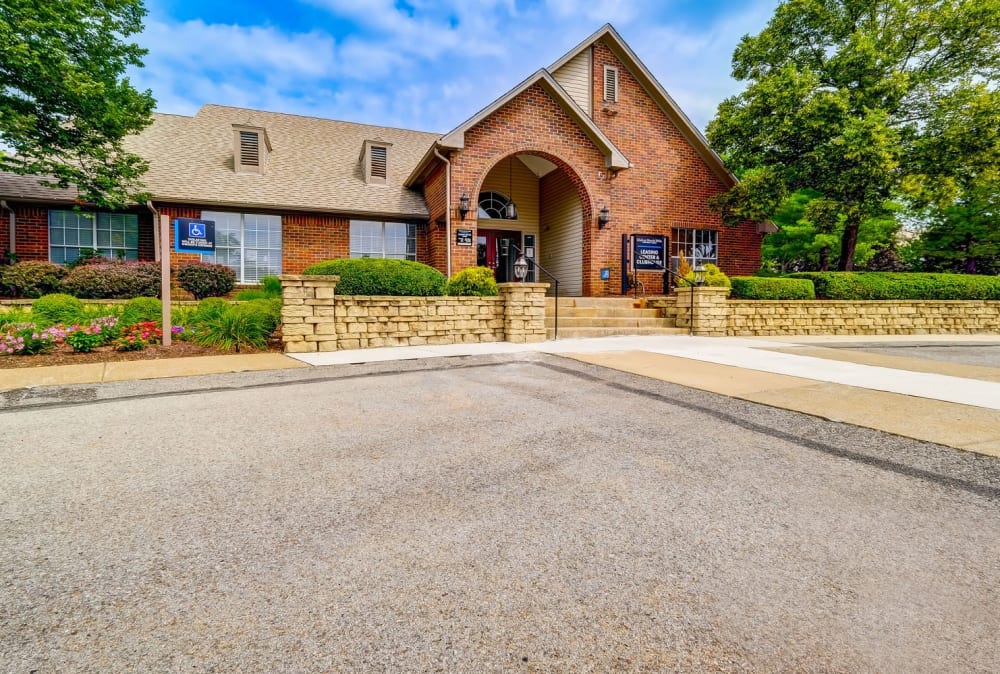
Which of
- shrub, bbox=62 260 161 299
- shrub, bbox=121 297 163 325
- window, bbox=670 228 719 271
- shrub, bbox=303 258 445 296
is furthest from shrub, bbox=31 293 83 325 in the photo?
window, bbox=670 228 719 271

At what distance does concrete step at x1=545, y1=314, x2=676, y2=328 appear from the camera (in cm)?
1170

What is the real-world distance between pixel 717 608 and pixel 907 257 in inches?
1137

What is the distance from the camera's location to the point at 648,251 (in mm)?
15562

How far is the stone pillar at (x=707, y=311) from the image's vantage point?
476 inches

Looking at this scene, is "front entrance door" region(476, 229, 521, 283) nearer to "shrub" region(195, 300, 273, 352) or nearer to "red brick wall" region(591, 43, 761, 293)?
"red brick wall" region(591, 43, 761, 293)

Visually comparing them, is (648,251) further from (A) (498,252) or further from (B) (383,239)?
(B) (383,239)

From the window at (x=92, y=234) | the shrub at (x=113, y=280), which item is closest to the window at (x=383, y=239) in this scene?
the shrub at (x=113, y=280)

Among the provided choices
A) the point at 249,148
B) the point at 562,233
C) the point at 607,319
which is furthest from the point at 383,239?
the point at 607,319

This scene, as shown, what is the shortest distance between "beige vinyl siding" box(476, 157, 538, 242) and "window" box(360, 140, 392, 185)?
3298 millimetres

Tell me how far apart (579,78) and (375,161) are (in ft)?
23.0

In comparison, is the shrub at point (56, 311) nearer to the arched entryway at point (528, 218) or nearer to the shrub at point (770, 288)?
the arched entryway at point (528, 218)

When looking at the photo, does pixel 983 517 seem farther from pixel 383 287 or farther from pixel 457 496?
pixel 383 287

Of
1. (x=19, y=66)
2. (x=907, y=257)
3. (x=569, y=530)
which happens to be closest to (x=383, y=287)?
(x=569, y=530)

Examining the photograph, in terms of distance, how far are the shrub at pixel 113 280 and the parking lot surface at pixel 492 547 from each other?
9.33 m
